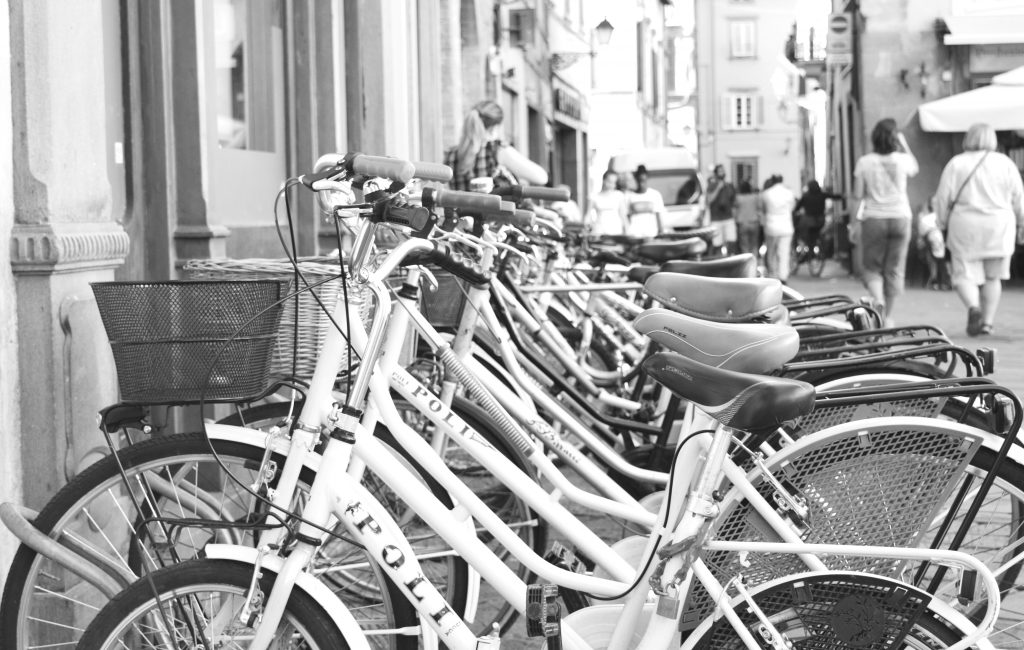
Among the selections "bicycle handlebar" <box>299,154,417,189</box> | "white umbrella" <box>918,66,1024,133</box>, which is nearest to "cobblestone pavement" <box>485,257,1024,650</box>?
"bicycle handlebar" <box>299,154,417,189</box>

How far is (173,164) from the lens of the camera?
15.8 ft

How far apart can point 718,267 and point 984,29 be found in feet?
52.8

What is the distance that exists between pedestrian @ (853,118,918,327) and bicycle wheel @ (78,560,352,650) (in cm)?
817

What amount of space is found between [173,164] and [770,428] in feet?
10.2

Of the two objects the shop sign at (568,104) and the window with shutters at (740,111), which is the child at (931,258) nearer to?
the shop sign at (568,104)

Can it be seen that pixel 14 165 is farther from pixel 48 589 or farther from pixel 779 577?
pixel 779 577

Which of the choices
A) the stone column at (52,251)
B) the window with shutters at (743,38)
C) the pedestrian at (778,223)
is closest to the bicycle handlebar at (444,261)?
the stone column at (52,251)

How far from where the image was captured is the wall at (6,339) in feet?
10.2

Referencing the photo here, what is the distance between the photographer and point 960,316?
12406 millimetres

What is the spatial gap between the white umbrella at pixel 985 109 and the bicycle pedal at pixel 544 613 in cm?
1388

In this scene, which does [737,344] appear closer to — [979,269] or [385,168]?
[385,168]

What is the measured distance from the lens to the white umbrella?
14977mm

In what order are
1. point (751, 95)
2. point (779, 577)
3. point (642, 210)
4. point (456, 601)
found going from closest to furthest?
point (779, 577)
point (456, 601)
point (642, 210)
point (751, 95)

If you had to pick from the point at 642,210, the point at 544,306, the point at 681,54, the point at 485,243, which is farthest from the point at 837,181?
the point at 681,54
